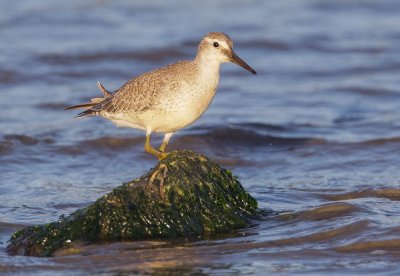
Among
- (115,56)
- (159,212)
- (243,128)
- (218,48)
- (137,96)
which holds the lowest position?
(159,212)

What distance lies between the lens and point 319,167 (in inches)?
391

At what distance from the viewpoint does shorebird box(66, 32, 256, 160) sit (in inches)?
303

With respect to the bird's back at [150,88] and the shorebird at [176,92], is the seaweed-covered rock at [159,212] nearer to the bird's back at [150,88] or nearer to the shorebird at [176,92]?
the shorebird at [176,92]

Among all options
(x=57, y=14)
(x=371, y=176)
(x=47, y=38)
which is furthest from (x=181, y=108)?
(x=57, y=14)

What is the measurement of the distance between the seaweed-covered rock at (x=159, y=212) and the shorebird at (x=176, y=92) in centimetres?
45

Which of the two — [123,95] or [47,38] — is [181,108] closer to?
[123,95]

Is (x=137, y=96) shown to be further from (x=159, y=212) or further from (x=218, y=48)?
(x=159, y=212)

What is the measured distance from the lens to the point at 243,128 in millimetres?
11438

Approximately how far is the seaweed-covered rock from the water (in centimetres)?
15

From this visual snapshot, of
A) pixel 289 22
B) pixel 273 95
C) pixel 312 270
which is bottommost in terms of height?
pixel 312 270

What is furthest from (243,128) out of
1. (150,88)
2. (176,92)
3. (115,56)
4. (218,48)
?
(115,56)

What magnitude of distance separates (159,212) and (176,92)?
121 cm

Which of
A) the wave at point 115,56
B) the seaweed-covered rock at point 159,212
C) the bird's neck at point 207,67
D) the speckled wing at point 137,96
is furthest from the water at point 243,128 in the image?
the bird's neck at point 207,67

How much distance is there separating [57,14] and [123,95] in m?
Answer: 9.78
